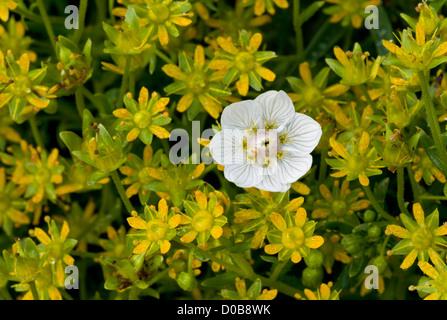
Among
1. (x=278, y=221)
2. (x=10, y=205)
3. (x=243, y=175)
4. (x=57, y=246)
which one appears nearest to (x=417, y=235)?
(x=278, y=221)

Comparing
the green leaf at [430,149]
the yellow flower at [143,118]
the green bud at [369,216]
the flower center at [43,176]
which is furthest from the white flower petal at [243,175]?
the flower center at [43,176]

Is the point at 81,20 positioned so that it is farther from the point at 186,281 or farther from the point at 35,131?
the point at 186,281

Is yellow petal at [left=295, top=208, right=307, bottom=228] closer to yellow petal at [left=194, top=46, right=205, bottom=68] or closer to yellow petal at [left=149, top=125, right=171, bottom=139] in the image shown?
yellow petal at [left=149, top=125, right=171, bottom=139]

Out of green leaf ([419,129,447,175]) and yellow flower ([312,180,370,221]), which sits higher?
green leaf ([419,129,447,175])

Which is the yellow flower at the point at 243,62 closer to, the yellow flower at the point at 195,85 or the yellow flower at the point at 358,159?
the yellow flower at the point at 195,85

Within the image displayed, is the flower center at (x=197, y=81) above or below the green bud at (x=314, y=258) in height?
above

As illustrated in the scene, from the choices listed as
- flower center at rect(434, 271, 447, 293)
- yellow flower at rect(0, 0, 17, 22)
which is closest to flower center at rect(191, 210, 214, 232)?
flower center at rect(434, 271, 447, 293)
